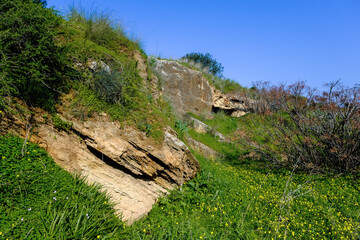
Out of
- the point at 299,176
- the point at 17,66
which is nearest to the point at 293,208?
the point at 299,176

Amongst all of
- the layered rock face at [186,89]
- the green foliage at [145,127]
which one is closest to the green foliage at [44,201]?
the green foliage at [145,127]

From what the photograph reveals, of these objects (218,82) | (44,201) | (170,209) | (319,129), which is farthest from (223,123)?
(44,201)

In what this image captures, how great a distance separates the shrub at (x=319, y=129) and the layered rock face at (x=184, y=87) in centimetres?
594

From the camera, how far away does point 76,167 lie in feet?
12.8

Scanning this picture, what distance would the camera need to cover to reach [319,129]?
7.79 m

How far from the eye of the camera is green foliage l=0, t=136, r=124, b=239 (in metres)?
2.67

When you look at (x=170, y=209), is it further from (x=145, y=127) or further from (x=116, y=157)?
(x=145, y=127)

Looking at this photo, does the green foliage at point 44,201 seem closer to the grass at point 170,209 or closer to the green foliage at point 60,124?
the grass at point 170,209

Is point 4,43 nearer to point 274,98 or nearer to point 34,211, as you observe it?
point 34,211

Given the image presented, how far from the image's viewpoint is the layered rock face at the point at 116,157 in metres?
3.82

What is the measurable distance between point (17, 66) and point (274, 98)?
8.19 m

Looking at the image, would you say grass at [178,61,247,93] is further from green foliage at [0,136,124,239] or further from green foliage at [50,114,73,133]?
green foliage at [0,136,124,239]

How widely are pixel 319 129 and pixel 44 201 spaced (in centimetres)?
816

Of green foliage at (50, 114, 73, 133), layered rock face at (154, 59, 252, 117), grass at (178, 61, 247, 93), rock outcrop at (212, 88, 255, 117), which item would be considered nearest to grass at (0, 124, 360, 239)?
green foliage at (50, 114, 73, 133)
